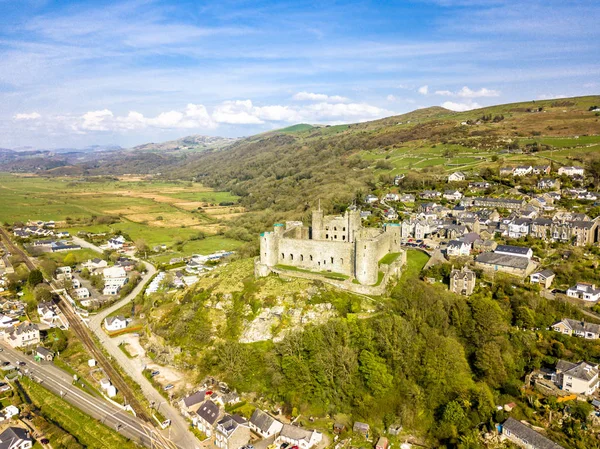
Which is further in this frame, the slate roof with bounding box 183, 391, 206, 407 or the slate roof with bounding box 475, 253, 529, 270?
the slate roof with bounding box 475, 253, 529, 270

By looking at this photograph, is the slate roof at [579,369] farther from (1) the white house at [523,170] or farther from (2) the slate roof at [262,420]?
(1) the white house at [523,170]

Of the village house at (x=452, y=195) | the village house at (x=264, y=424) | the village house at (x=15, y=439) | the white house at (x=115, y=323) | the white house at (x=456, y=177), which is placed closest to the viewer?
the village house at (x=15, y=439)

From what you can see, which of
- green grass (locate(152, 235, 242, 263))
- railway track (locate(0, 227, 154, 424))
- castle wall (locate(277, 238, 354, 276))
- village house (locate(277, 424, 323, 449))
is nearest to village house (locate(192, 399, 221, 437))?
railway track (locate(0, 227, 154, 424))

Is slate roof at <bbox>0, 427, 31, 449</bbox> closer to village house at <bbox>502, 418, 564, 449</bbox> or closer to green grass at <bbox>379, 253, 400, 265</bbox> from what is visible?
green grass at <bbox>379, 253, 400, 265</bbox>

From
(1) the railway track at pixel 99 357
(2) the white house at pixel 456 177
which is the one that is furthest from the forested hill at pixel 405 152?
(1) the railway track at pixel 99 357

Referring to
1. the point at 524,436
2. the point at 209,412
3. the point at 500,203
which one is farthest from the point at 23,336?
the point at 500,203
